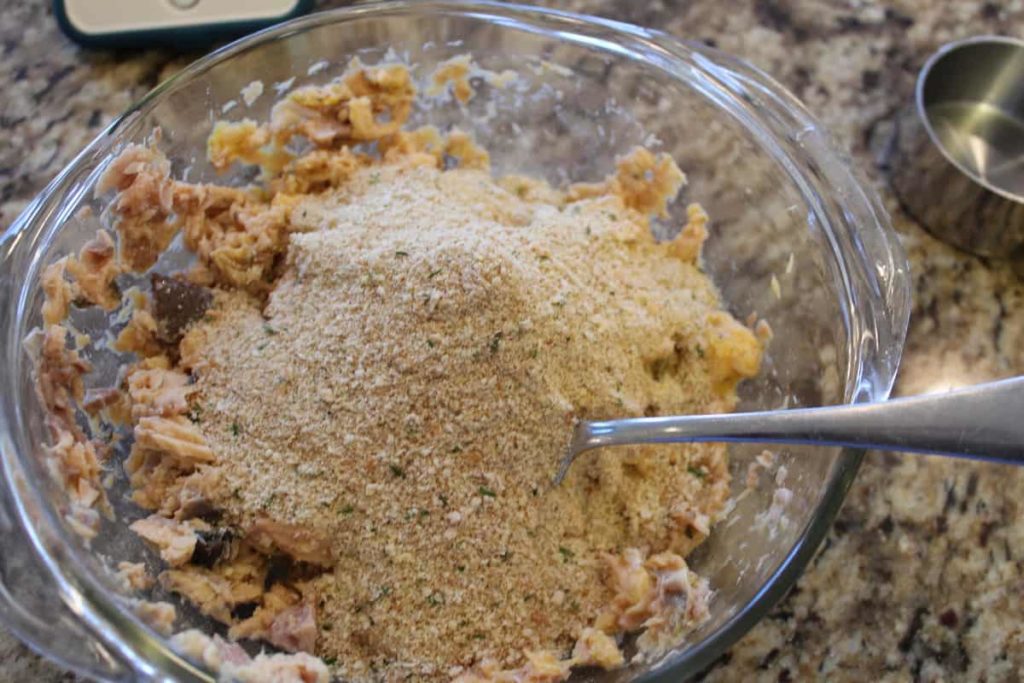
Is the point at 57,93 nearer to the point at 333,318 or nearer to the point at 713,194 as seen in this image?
the point at 333,318

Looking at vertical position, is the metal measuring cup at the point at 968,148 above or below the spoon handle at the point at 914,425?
above

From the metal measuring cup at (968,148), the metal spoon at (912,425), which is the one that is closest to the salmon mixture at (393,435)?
the metal spoon at (912,425)

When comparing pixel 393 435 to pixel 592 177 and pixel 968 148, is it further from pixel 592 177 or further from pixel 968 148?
pixel 968 148

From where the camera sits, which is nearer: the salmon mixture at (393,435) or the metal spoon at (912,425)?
the metal spoon at (912,425)

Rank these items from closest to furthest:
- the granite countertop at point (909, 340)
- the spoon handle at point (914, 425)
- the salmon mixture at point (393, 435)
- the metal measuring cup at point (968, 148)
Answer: the spoon handle at point (914, 425) < the salmon mixture at point (393, 435) < the granite countertop at point (909, 340) < the metal measuring cup at point (968, 148)

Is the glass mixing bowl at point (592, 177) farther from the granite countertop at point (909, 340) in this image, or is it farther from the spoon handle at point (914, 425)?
the granite countertop at point (909, 340)
